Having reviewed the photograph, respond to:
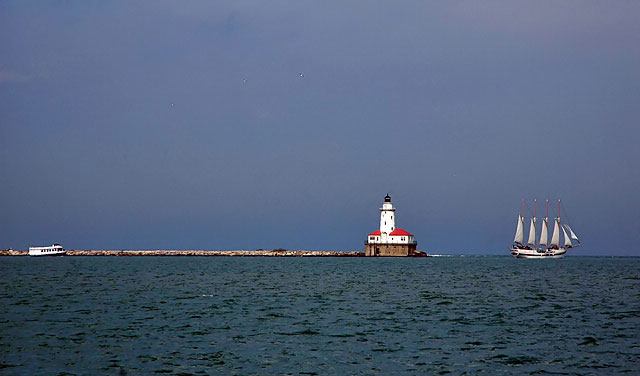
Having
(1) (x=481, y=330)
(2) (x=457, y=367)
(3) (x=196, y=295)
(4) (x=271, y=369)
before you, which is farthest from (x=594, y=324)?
(3) (x=196, y=295)

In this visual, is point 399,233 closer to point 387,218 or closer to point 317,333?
point 387,218

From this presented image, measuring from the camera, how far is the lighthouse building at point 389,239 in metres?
173

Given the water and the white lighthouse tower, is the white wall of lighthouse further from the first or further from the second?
the water

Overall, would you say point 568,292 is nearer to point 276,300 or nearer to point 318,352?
point 276,300

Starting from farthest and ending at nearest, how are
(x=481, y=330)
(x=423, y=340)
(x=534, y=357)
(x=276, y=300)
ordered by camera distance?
1. (x=276, y=300)
2. (x=481, y=330)
3. (x=423, y=340)
4. (x=534, y=357)

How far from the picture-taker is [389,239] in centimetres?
17412

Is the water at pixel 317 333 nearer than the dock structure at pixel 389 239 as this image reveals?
Yes

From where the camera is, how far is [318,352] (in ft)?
90.3

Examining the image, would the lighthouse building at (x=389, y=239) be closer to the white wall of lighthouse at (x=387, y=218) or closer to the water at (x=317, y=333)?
the white wall of lighthouse at (x=387, y=218)

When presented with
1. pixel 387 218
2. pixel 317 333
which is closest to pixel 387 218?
pixel 387 218

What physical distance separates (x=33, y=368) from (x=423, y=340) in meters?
16.2

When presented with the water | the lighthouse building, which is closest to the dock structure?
the lighthouse building

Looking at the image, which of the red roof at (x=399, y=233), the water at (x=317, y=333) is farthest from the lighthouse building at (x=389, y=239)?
the water at (x=317, y=333)

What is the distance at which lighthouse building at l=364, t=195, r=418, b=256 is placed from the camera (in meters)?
173
